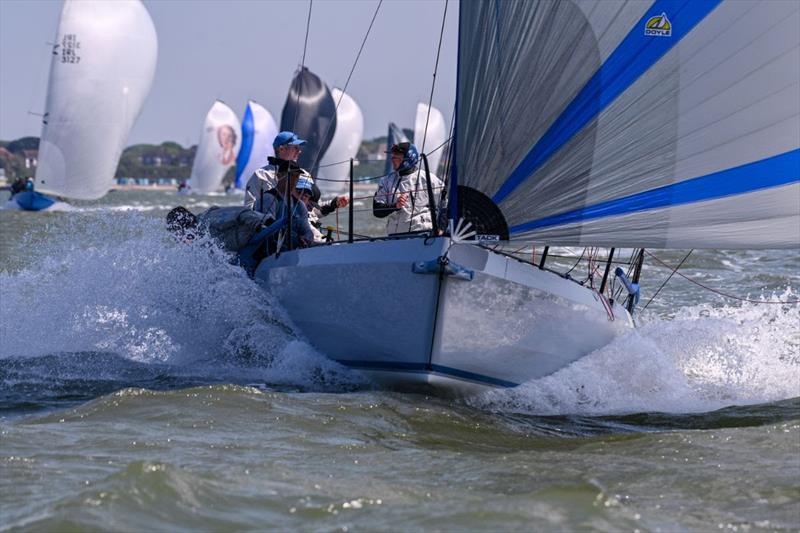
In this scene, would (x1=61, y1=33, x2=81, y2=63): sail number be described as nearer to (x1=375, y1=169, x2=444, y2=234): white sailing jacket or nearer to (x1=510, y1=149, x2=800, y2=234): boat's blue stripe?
(x1=375, y1=169, x2=444, y2=234): white sailing jacket

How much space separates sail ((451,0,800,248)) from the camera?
5891 millimetres

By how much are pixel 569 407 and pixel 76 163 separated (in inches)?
1049

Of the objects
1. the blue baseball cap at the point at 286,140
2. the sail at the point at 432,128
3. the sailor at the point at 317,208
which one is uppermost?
the sail at the point at 432,128

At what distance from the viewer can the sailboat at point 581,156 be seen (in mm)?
5883

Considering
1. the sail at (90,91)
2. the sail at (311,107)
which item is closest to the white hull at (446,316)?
the sail at (90,91)

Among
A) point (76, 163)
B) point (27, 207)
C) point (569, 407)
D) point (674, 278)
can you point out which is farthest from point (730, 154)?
point (27, 207)

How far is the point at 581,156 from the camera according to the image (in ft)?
19.5

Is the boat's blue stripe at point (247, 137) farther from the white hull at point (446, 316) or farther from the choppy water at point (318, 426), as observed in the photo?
the white hull at point (446, 316)

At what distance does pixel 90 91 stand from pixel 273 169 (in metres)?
23.6

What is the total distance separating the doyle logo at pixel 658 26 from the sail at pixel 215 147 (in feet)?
182

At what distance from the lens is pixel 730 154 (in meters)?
6.06

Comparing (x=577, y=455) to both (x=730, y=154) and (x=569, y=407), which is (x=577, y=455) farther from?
(x=730, y=154)

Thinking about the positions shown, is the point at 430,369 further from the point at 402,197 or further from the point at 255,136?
the point at 255,136

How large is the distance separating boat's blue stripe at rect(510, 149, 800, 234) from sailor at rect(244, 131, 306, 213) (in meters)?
2.28
